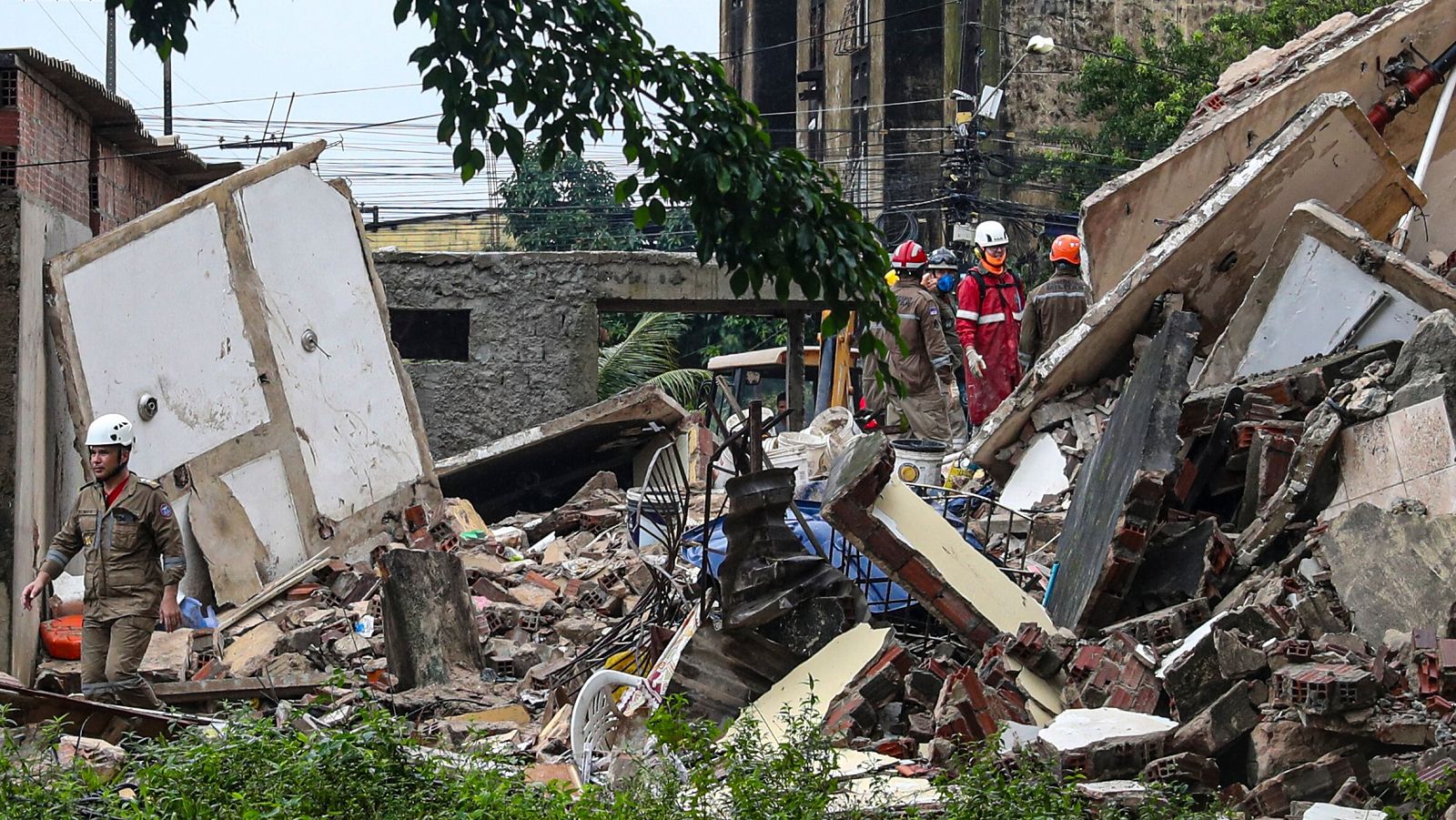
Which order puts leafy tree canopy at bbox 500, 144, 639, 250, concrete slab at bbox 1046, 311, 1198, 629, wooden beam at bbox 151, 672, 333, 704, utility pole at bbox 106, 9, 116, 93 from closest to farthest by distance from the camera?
concrete slab at bbox 1046, 311, 1198, 629 → wooden beam at bbox 151, 672, 333, 704 → utility pole at bbox 106, 9, 116, 93 → leafy tree canopy at bbox 500, 144, 639, 250

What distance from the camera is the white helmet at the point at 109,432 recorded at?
6.77m

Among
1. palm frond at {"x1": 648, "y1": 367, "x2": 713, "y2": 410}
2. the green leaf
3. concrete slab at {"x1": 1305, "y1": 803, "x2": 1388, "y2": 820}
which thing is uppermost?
the green leaf

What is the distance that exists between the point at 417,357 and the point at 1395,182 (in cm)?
929

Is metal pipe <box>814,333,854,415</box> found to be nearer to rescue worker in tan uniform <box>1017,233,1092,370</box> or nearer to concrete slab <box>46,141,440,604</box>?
rescue worker in tan uniform <box>1017,233,1092,370</box>

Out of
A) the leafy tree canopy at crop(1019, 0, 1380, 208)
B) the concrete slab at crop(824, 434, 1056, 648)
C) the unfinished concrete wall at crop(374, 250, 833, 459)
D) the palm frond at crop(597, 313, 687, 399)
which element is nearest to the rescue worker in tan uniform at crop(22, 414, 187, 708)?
the concrete slab at crop(824, 434, 1056, 648)

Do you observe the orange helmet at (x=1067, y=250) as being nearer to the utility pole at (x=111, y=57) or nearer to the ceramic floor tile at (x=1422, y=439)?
the ceramic floor tile at (x=1422, y=439)

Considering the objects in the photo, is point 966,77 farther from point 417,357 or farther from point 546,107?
point 546,107

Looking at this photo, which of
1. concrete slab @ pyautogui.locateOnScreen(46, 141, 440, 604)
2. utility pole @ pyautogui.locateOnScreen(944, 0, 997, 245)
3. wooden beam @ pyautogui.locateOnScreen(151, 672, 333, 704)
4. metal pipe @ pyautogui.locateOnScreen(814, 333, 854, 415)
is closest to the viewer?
wooden beam @ pyautogui.locateOnScreen(151, 672, 333, 704)

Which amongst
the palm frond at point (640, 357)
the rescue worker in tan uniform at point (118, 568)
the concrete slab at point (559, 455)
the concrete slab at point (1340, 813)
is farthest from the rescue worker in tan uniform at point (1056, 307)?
the palm frond at point (640, 357)

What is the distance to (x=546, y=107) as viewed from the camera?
6145 millimetres

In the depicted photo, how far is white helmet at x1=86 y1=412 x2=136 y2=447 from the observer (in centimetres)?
677

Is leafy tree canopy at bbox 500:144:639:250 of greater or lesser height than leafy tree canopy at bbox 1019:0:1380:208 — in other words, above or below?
below

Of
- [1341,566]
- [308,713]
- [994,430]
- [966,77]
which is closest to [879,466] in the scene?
[1341,566]

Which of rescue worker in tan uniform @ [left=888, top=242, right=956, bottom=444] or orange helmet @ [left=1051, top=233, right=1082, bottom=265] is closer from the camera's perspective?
orange helmet @ [left=1051, top=233, right=1082, bottom=265]
